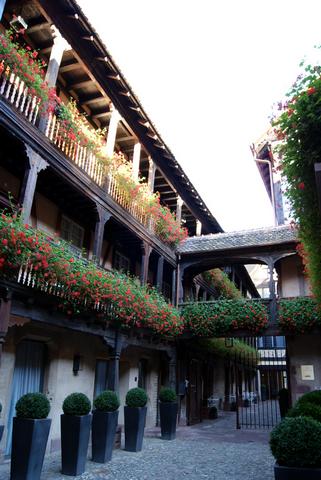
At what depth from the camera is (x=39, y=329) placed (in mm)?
10141

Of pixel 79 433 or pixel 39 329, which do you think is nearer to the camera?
pixel 79 433

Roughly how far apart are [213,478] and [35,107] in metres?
8.60

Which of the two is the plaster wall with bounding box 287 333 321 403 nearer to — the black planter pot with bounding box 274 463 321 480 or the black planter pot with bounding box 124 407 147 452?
the black planter pot with bounding box 124 407 147 452

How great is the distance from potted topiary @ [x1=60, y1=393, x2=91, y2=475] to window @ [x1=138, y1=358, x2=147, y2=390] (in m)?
7.64

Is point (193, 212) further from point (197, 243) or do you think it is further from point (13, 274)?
point (13, 274)

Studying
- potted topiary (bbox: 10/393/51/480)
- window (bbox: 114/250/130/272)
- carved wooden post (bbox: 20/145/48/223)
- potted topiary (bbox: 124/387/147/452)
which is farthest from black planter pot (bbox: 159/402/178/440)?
carved wooden post (bbox: 20/145/48/223)

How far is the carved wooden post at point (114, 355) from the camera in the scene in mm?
11214

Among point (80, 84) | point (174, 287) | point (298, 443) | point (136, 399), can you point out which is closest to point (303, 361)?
point (174, 287)

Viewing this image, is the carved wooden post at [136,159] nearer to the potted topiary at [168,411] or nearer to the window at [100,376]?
the window at [100,376]

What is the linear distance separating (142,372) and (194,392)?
373 cm

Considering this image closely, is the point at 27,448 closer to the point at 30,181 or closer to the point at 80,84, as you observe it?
the point at 30,181

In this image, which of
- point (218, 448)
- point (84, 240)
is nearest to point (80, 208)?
point (84, 240)

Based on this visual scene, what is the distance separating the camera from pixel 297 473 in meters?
4.65

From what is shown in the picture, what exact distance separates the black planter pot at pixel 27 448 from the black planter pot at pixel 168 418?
5887 mm
